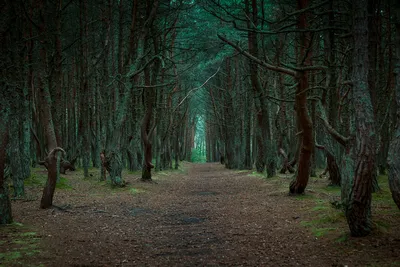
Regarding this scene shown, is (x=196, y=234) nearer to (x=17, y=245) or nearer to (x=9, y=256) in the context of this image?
(x=17, y=245)

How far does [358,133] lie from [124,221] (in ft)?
19.1

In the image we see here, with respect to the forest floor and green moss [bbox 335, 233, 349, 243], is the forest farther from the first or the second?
the forest floor

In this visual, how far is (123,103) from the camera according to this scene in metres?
15.1

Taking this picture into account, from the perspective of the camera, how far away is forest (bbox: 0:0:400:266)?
19.2ft

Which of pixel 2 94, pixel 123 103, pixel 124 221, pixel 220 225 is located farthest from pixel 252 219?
pixel 123 103

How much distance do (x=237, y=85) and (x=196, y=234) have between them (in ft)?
71.4

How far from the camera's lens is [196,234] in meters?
7.61

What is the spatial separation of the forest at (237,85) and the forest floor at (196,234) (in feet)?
1.66

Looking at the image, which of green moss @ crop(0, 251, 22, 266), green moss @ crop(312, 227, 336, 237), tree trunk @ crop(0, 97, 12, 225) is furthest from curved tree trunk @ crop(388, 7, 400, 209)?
tree trunk @ crop(0, 97, 12, 225)

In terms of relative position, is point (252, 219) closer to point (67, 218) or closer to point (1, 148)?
point (67, 218)

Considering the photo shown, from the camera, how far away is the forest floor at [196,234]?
551 cm

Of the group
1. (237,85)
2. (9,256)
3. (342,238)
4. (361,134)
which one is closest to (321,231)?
(342,238)

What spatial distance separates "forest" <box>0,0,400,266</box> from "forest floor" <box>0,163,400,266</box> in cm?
51

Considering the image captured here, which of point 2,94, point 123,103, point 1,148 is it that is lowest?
point 1,148
